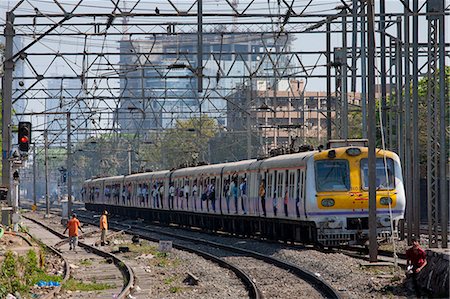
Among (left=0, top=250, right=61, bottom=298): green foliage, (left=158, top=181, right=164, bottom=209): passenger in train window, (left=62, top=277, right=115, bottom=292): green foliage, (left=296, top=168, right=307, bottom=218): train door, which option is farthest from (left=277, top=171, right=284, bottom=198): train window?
(left=158, top=181, right=164, bottom=209): passenger in train window

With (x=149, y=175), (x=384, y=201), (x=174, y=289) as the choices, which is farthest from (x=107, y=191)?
(x=174, y=289)

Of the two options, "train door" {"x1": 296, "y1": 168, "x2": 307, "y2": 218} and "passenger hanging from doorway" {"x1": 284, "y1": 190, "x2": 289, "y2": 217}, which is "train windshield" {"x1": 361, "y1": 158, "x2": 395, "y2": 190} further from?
"passenger hanging from doorway" {"x1": 284, "y1": 190, "x2": 289, "y2": 217}

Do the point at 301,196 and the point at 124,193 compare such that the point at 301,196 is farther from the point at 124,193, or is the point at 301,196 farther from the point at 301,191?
the point at 124,193

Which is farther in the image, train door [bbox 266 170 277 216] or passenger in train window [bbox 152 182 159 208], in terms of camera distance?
passenger in train window [bbox 152 182 159 208]

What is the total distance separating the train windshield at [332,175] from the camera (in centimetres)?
2700

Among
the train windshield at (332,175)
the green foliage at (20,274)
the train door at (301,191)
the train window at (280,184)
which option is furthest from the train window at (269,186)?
the green foliage at (20,274)

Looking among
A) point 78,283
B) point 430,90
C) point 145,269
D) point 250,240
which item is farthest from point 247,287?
point 250,240

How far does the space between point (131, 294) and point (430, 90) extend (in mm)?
12689

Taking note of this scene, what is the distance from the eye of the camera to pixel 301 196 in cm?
2758

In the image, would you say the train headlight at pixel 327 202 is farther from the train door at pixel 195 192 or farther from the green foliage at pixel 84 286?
the train door at pixel 195 192

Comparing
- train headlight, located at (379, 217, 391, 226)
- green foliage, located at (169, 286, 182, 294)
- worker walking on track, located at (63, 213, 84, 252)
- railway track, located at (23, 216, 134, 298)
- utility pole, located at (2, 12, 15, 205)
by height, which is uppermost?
utility pole, located at (2, 12, 15, 205)

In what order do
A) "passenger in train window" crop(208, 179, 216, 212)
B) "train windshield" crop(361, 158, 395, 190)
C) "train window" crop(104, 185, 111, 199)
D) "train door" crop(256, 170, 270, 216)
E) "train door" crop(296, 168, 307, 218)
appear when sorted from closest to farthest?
"train windshield" crop(361, 158, 395, 190)
"train door" crop(296, 168, 307, 218)
"train door" crop(256, 170, 270, 216)
"passenger in train window" crop(208, 179, 216, 212)
"train window" crop(104, 185, 111, 199)

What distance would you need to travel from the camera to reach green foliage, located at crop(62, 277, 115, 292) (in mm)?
19875

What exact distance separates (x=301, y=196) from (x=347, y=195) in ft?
4.31
